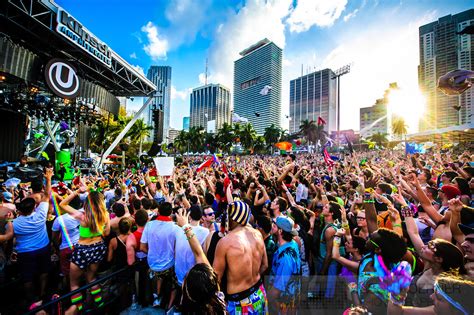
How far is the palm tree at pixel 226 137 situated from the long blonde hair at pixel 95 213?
63.6m

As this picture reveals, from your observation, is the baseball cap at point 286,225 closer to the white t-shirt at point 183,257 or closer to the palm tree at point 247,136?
the white t-shirt at point 183,257

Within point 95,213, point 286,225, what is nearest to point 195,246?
point 286,225

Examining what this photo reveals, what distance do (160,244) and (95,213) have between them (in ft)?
3.52

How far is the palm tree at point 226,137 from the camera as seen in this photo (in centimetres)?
6769

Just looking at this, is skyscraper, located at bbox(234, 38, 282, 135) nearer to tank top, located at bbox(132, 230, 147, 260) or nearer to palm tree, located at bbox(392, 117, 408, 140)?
palm tree, located at bbox(392, 117, 408, 140)

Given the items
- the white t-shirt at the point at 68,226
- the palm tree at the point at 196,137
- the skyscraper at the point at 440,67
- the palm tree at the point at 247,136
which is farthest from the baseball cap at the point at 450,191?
the palm tree at the point at 196,137

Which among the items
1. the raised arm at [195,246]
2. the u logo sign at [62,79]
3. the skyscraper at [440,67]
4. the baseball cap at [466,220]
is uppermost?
the skyscraper at [440,67]

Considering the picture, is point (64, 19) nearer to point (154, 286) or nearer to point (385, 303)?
point (154, 286)

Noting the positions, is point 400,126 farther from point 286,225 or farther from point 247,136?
point 286,225

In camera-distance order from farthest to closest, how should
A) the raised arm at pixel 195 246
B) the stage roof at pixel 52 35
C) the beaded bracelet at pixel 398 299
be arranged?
1. the stage roof at pixel 52 35
2. the raised arm at pixel 195 246
3. the beaded bracelet at pixel 398 299

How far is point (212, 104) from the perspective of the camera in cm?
12581

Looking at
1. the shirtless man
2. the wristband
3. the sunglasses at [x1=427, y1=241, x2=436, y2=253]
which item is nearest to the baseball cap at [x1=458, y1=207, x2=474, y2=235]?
the sunglasses at [x1=427, y1=241, x2=436, y2=253]

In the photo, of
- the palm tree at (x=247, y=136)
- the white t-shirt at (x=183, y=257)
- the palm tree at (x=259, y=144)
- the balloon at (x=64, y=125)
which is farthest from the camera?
the palm tree at (x=259, y=144)

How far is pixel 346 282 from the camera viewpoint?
10.1 ft
